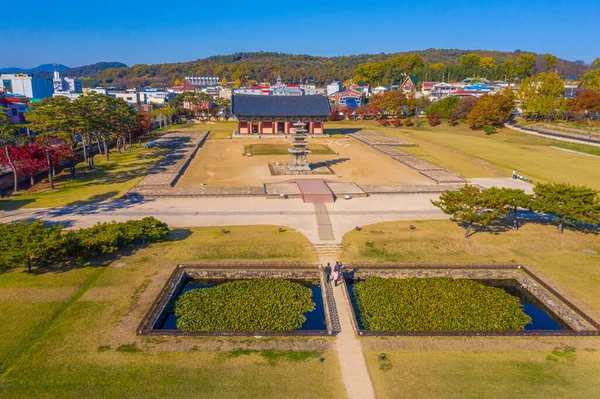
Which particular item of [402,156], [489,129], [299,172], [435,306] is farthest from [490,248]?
[489,129]

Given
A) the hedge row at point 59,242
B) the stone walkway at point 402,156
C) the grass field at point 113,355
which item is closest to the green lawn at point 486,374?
the grass field at point 113,355

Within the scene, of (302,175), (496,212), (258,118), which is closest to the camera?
(496,212)

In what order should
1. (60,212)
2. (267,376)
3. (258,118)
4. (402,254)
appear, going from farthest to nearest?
(258,118)
(60,212)
(402,254)
(267,376)

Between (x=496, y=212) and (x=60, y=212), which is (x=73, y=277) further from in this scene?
(x=496, y=212)

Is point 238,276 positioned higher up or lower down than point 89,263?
lower down

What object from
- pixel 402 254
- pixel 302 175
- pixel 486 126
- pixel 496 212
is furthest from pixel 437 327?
pixel 486 126

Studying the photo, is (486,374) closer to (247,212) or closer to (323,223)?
(323,223)

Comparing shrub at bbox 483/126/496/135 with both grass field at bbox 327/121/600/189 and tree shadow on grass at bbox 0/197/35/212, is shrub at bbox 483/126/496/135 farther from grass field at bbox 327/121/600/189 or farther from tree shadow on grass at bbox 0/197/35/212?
tree shadow on grass at bbox 0/197/35/212
